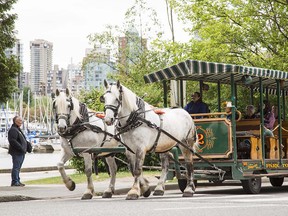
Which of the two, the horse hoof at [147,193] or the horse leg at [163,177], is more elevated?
the horse leg at [163,177]

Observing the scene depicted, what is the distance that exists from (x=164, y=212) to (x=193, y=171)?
5.19m

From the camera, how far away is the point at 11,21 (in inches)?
985

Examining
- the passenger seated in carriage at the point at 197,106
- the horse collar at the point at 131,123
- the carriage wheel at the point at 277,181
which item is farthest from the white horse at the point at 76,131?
the carriage wheel at the point at 277,181

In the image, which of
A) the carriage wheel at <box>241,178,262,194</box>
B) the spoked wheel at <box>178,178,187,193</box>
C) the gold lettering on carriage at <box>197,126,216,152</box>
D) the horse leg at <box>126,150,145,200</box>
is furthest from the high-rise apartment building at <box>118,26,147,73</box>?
the horse leg at <box>126,150,145,200</box>

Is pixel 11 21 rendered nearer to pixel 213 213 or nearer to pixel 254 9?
pixel 254 9

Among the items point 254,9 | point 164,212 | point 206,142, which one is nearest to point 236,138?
point 206,142

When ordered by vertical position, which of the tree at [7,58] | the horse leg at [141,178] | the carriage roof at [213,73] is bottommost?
the horse leg at [141,178]

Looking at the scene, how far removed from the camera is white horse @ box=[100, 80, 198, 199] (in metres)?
14.9

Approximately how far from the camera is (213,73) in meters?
17.3

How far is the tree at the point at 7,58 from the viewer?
2323 cm

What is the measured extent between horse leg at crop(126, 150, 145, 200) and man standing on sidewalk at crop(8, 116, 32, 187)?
21.9ft

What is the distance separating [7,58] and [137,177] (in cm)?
1047

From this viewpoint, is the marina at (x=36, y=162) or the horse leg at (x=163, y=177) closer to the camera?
the horse leg at (x=163, y=177)

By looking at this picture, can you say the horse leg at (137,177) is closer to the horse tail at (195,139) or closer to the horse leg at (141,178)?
the horse leg at (141,178)
